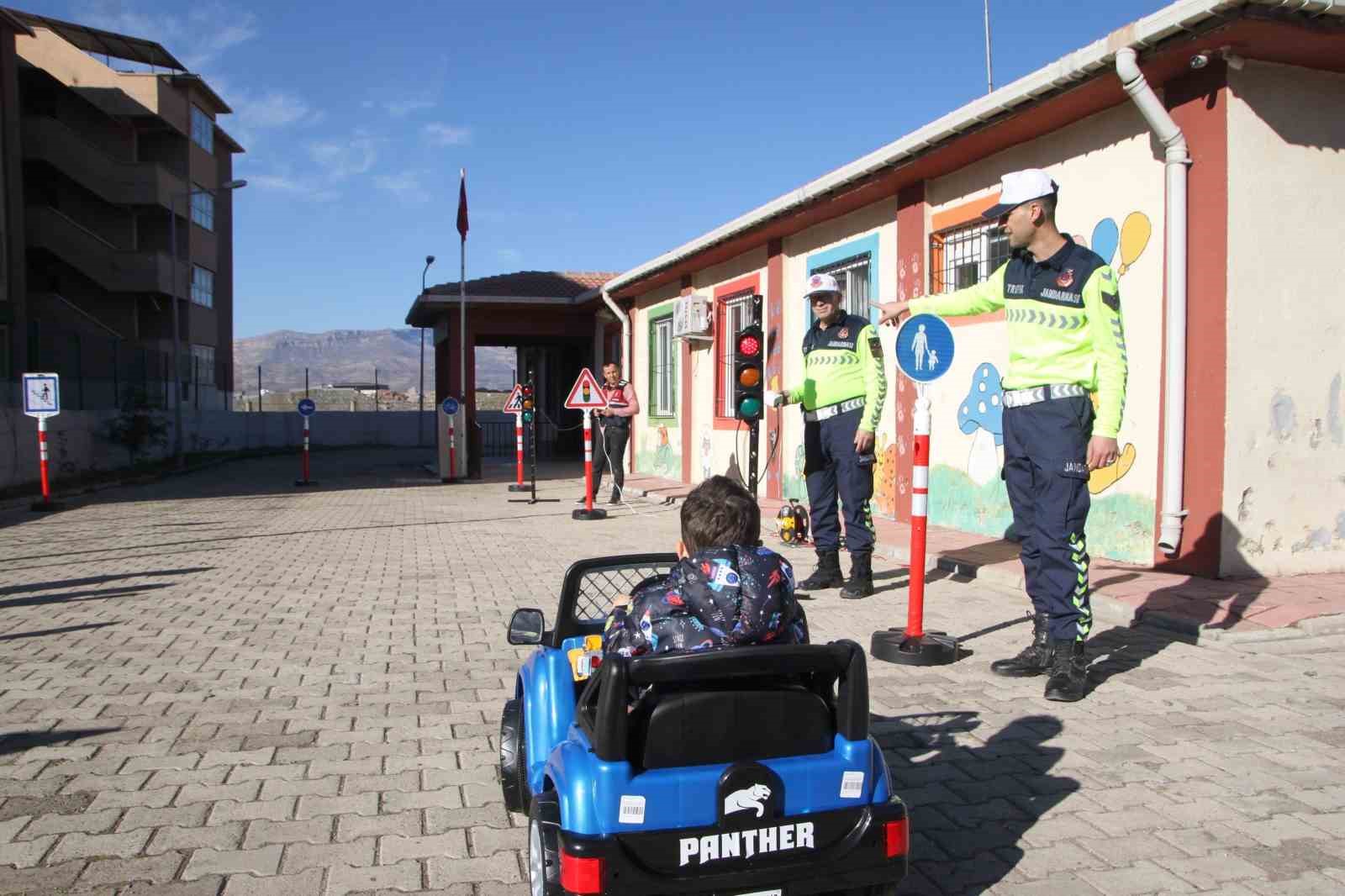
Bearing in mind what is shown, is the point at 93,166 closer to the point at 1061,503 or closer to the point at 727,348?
the point at 727,348

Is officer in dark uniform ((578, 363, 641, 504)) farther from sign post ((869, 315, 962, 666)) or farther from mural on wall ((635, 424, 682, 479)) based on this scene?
sign post ((869, 315, 962, 666))

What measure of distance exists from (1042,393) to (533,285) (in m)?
20.2

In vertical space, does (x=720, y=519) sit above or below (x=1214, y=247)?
below

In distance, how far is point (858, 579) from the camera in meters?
7.28

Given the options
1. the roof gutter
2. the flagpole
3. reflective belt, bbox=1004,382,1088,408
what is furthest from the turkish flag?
reflective belt, bbox=1004,382,1088,408

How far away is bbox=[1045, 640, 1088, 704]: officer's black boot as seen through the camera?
15.2 ft

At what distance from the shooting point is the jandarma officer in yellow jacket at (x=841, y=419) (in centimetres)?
710

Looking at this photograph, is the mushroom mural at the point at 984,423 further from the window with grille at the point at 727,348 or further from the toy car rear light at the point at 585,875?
the toy car rear light at the point at 585,875

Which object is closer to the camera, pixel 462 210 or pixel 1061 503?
pixel 1061 503

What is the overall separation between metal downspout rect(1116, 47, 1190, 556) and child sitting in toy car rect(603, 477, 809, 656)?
531 centimetres

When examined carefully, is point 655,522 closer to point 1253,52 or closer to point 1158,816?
point 1253,52

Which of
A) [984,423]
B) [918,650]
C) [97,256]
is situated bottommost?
[918,650]

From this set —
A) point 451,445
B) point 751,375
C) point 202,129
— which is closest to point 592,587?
point 751,375

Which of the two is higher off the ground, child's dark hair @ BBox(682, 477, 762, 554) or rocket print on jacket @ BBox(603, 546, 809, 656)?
child's dark hair @ BBox(682, 477, 762, 554)
